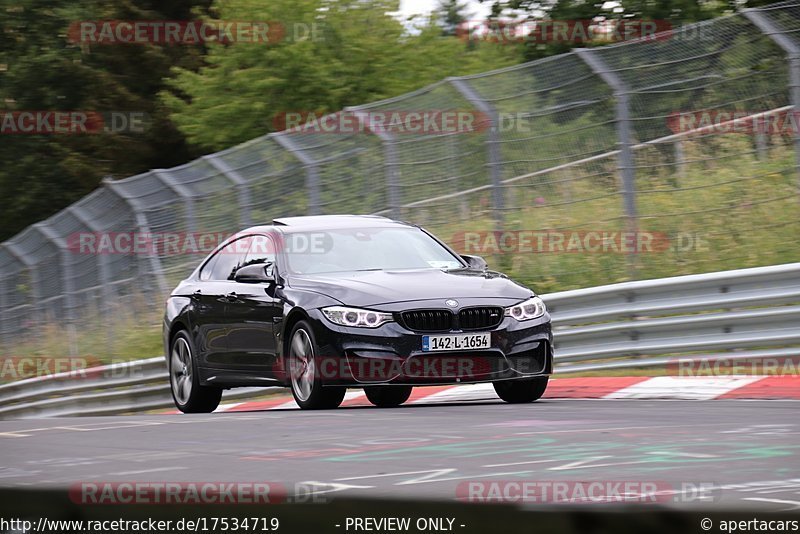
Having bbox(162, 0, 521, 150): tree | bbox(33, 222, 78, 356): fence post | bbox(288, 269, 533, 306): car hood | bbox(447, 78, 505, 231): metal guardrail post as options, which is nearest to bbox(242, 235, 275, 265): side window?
bbox(288, 269, 533, 306): car hood

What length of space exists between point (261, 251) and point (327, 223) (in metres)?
0.55

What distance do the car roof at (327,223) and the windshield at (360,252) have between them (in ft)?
0.29

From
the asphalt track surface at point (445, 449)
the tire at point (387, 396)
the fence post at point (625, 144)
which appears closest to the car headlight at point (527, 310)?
the asphalt track surface at point (445, 449)

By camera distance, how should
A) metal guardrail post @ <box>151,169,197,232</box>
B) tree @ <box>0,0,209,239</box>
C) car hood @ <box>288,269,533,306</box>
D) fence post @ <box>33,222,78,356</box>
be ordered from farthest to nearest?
tree @ <box>0,0,209,239</box>, fence post @ <box>33,222,78,356</box>, metal guardrail post @ <box>151,169,197,232</box>, car hood @ <box>288,269,533,306</box>

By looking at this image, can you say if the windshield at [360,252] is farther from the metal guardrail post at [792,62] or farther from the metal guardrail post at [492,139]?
the metal guardrail post at [492,139]

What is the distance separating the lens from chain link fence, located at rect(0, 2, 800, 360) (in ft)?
40.6

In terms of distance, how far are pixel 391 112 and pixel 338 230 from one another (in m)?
4.69

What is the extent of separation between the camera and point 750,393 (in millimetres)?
9648

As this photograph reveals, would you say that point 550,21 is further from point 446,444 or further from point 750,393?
point 446,444

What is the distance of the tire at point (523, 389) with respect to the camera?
32.7 ft

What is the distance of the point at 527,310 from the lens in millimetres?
9711

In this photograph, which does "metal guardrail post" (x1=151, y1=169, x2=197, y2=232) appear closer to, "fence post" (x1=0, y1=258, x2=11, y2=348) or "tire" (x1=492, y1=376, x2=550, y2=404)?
"fence post" (x1=0, y1=258, x2=11, y2=348)

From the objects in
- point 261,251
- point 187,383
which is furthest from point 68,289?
point 261,251

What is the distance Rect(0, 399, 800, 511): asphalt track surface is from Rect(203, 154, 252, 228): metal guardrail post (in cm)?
870
